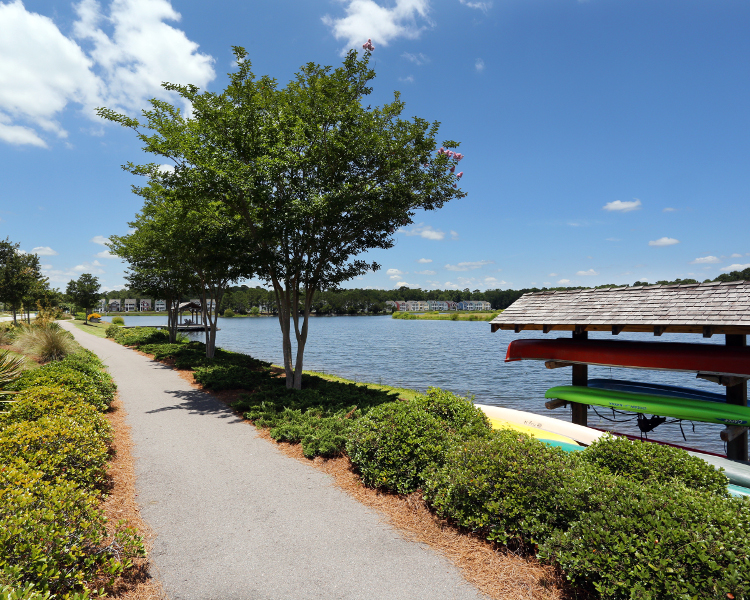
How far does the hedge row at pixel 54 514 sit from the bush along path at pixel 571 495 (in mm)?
3362

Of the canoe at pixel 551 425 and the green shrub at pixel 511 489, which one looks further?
the canoe at pixel 551 425

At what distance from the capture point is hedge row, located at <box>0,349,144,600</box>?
3205mm

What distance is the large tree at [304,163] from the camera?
1066cm

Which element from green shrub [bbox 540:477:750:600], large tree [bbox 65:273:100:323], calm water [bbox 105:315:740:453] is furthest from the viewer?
large tree [bbox 65:273:100:323]

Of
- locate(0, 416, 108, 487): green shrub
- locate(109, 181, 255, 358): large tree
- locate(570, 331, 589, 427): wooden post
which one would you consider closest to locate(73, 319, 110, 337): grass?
locate(109, 181, 255, 358): large tree

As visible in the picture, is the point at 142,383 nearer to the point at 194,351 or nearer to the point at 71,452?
the point at 194,351

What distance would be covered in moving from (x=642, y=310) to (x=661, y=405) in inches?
88.1

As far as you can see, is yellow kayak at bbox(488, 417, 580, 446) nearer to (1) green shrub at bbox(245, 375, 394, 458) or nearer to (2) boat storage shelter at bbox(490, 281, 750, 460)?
(2) boat storage shelter at bbox(490, 281, 750, 460)

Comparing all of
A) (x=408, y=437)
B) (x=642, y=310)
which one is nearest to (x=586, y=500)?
(x=408, y=437)

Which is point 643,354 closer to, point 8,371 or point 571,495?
point 571,495

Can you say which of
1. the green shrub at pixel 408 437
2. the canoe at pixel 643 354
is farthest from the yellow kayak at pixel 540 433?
the canoe at pixel 643 354

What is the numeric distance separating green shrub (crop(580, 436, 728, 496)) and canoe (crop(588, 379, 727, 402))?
5.02m

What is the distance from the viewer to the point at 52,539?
3.46 metres

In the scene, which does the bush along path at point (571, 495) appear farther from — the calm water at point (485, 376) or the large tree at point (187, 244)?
the calm water at point (485, 376)
